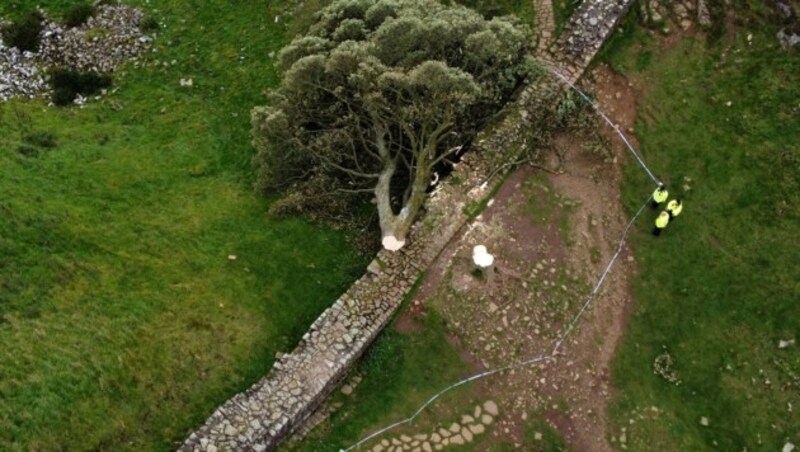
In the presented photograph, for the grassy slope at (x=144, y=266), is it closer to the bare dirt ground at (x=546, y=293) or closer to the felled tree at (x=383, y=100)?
the felled tree at (x=383, y=100)

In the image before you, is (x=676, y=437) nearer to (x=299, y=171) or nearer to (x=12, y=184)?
(x=299, y=171)

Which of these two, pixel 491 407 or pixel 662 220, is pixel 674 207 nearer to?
pixel 662 220

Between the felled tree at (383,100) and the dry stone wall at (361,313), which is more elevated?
the felled tree at (383,100)

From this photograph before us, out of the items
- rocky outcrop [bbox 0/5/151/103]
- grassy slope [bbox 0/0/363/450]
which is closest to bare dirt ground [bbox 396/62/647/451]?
grassy slope [bbox 0/0/363/450]

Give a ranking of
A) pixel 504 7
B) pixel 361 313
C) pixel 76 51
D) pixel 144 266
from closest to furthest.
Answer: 1. pixel 361 313
2. pixel 144 266
3. pixel 504 7
4. pixel 76 51

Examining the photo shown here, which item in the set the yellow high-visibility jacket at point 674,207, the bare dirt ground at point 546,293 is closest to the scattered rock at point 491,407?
the bare dirt ground at point 546,293

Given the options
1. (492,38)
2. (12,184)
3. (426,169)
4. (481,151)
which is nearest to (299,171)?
(426,169)

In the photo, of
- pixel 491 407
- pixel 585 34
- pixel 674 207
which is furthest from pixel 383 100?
pixel 674 207
